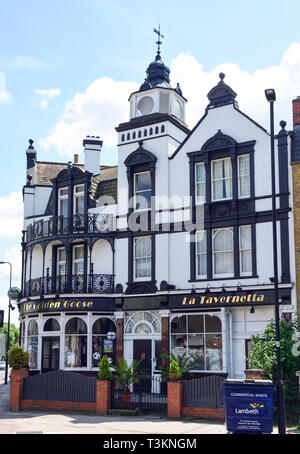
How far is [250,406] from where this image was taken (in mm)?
15328

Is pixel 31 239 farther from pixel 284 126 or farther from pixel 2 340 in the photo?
pixel 2 340

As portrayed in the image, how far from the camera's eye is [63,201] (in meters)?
31.7

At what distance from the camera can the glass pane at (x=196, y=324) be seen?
2619 cm

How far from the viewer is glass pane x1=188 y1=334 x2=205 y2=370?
25859 mm

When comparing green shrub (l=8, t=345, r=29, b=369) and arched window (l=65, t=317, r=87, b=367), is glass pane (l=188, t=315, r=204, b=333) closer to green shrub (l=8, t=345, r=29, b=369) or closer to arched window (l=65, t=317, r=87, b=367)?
arched window (l=65, t=317, r=87, b=367)

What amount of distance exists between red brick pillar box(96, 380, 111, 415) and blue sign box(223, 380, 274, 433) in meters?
7.27

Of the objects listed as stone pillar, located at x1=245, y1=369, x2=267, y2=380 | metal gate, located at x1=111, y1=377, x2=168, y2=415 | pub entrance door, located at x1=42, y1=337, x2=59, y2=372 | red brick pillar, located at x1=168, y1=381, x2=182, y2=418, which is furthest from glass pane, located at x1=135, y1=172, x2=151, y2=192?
stone pillar, located at x1=245, y1=369, x2=267, y2=380

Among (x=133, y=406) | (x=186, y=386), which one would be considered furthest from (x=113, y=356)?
(x=186, y=386)

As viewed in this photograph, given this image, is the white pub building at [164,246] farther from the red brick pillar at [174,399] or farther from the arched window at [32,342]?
the red brick pillar at [174,399]

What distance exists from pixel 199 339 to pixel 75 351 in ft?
21.5

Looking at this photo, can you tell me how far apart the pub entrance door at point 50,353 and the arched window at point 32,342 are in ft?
2.31

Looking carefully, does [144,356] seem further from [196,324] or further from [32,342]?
[32,342]

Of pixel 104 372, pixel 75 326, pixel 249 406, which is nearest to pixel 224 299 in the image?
pixel 104 372
